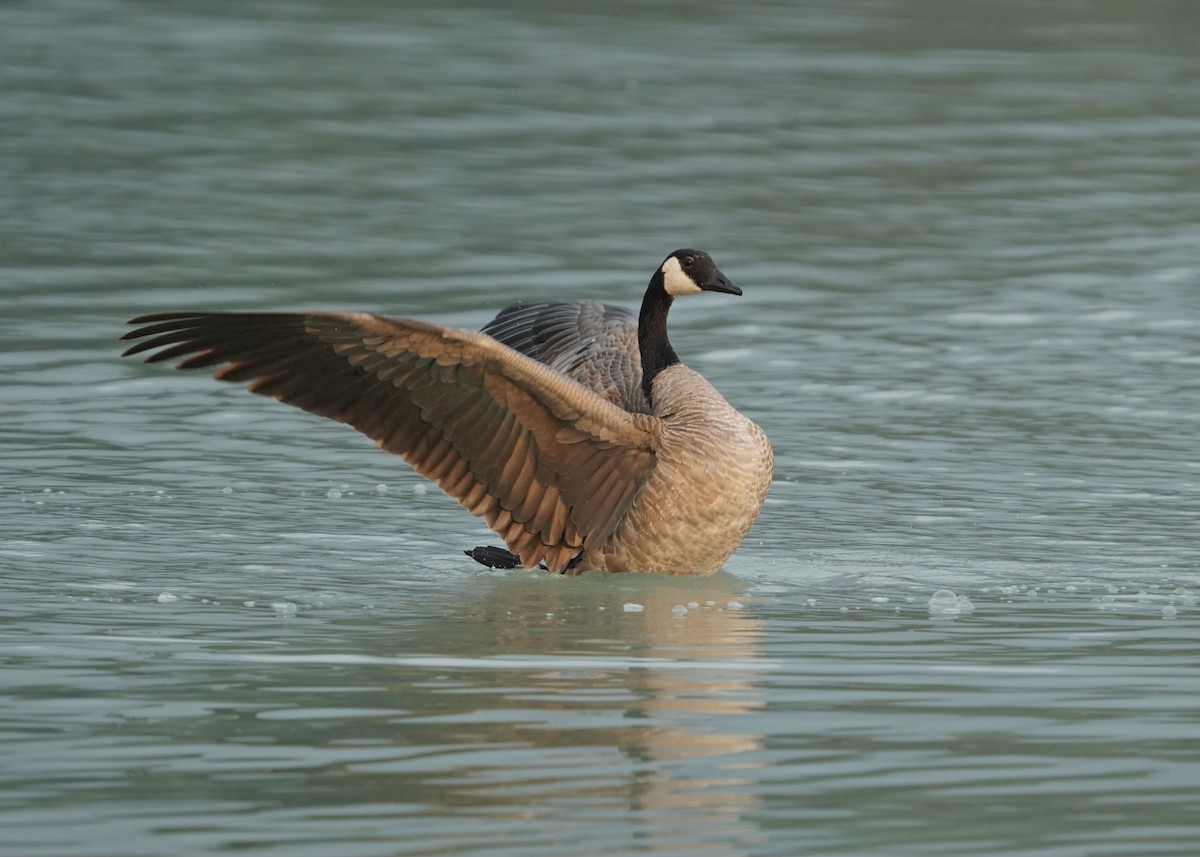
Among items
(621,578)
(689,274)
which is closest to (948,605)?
(621,578)

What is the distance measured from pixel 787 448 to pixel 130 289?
5273mm

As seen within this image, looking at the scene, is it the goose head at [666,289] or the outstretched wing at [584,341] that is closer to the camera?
the goose head at [666,289]

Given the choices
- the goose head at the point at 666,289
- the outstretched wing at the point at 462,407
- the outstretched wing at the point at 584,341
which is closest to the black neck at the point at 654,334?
the goose head at the point at 666,289

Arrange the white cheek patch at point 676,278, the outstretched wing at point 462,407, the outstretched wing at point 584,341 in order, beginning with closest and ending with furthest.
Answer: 1. the outstretched wing at point 462,407
2. the white cheek patch at point 676,278
3. the outstretched wing at point 584,341

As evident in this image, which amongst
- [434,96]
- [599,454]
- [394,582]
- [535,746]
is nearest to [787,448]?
[599,454]

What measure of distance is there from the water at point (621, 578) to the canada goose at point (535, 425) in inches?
12.1

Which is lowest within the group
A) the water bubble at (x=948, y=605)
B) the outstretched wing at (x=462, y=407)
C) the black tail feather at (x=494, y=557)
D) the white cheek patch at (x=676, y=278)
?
the black tail feather at (x=494, y=557)

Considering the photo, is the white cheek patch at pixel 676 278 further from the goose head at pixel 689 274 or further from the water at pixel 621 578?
the water at pixel 621 578

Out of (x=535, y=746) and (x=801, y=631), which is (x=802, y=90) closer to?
(x=801, y=631)

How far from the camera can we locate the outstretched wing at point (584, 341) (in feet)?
35.7

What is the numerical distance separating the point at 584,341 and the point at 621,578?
1.74m

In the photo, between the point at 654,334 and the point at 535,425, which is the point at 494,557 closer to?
the point at 535,425

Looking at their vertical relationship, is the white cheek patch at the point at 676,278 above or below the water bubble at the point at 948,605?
above

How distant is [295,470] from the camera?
1142 cm
